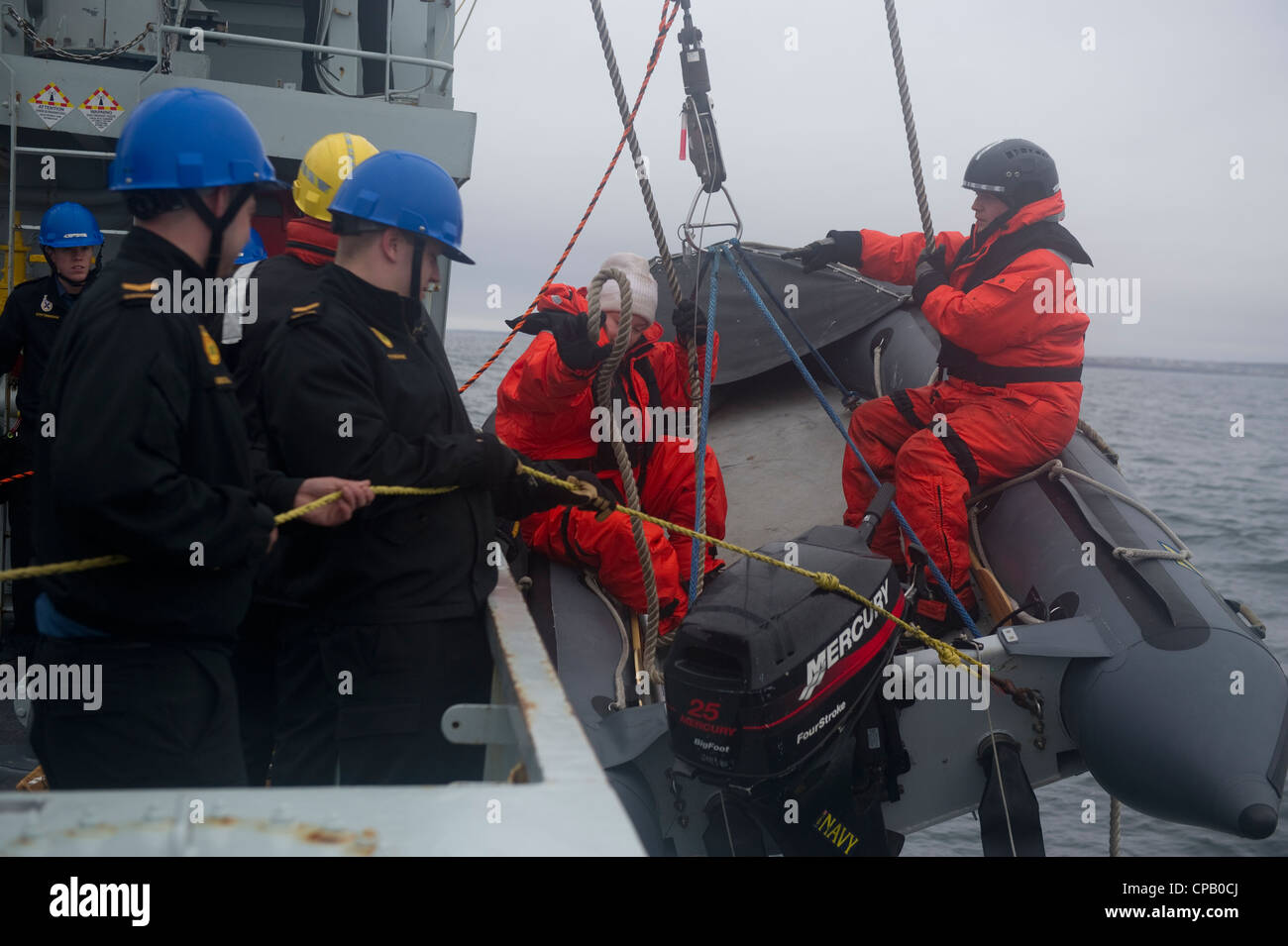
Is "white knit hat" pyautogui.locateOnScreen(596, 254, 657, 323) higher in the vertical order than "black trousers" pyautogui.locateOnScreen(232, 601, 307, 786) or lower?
higher

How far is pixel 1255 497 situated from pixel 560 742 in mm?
21044

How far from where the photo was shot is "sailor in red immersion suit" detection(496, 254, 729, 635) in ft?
11.5

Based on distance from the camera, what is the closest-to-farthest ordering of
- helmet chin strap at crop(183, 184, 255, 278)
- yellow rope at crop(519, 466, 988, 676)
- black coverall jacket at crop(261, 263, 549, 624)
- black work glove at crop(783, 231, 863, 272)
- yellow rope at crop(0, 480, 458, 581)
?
yellow rope at crop(0, 480, 458, 581), helmet chin strap at crop(183, 184, 255, 278), black coverall jacket at crop(261, 263, 549, 624), yellow rope at crop(519, 466, 988, 676), black work glove at crop(783, 231, 863, 272)

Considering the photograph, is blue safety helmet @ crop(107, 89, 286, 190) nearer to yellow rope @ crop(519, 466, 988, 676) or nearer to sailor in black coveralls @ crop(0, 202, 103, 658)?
yellow rope @ crop(519, 466, 988, 676)

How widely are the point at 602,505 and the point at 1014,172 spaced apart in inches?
95.1

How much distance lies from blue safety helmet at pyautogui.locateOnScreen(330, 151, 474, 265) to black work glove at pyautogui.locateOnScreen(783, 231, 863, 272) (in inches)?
105

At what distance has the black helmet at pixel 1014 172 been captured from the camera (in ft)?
13.3

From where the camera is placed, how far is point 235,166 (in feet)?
Answer: 5.87

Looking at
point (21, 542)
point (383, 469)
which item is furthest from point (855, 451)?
point (21, 542)

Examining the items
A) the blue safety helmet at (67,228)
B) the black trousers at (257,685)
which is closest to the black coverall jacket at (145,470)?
the black trousers at (257,685)

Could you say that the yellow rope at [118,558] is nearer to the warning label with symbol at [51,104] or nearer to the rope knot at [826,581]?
the rope knot at [826,581]

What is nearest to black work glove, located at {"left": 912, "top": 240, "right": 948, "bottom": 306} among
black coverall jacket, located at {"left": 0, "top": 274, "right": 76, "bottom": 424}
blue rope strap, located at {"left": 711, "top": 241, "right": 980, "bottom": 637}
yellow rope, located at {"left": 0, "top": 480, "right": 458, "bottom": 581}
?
blue rope strap, located at {"left": 711, "top": 241, "right": 980, "bottom": 637}
